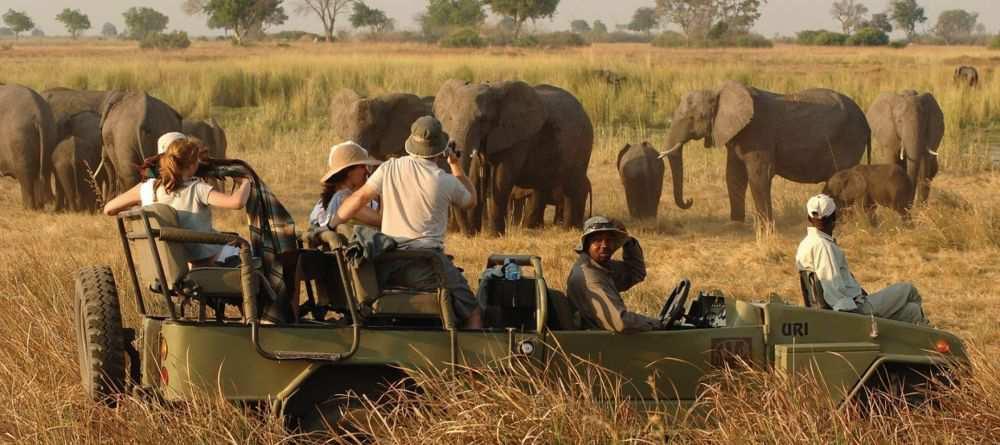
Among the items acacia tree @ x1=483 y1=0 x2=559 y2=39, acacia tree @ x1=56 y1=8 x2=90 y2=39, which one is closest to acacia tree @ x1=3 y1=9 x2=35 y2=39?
acacia tree @ x1=56 y1=8 x2=90 y2=39

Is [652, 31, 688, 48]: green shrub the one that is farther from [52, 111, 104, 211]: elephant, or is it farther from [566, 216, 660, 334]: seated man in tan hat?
[566, 216, 660, 334]: seated man in tan hat

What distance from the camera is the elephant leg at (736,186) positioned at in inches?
695

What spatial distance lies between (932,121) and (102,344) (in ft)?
45.6

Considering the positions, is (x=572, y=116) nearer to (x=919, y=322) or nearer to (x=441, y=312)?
(x=919, y=322)

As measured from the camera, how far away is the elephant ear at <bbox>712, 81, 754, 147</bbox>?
1761cm

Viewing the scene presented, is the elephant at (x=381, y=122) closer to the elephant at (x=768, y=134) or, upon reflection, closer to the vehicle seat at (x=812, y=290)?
the elephant at (x=768, y=134)

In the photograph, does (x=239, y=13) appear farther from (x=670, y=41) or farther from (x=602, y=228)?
(x=602, y=228)

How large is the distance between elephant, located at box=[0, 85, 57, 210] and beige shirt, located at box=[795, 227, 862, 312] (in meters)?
12.2

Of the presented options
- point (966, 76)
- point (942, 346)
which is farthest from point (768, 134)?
point (966, 76)

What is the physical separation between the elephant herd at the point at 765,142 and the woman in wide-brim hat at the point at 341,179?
9.02m

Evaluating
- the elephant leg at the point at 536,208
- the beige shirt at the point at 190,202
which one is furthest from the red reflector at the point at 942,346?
the elephant leg at the point at 536,208

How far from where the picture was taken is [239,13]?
80.9 metres

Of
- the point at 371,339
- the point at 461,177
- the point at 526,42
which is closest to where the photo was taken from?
the point at 371,339

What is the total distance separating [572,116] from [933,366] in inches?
414
